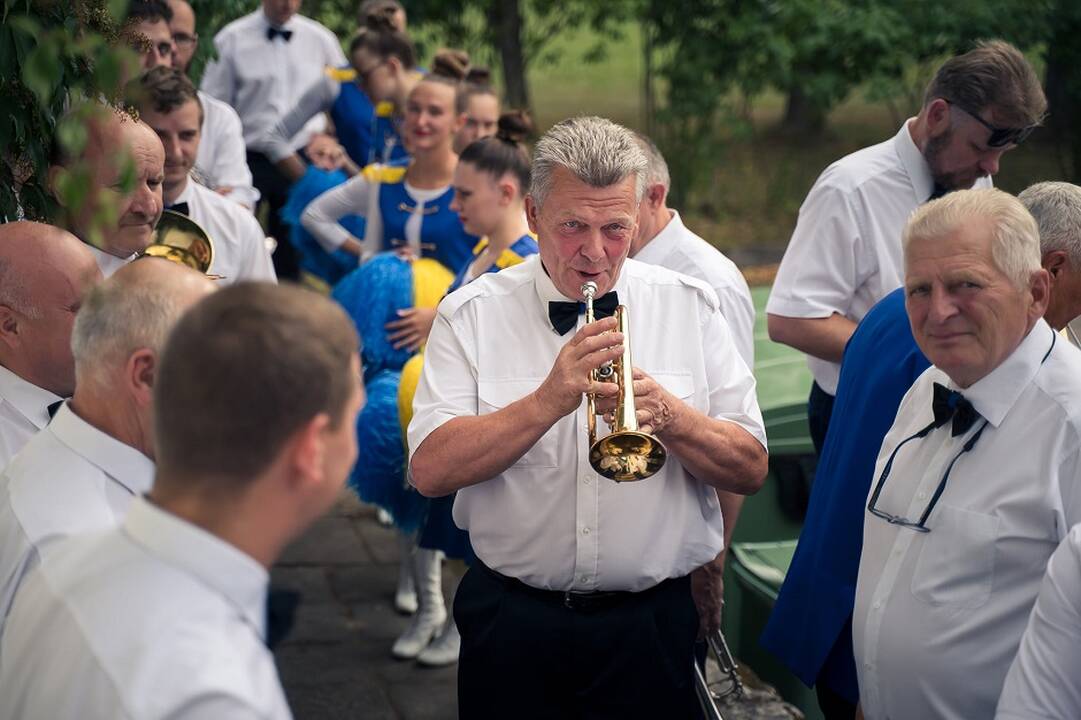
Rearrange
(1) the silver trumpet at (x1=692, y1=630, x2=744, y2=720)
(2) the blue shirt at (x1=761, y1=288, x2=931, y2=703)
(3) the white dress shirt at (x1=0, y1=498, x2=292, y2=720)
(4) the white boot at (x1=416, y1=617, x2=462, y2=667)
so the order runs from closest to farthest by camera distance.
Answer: (3) the white dress shirt at (x1=0, y1=498, x2=292, y2=720)
(2) the blue shirt at (x1=761, y1=288, x2=931, y2=703)
(1) the silver trumpet at (x1=692, y1=630, x2=744, y2=720)
(4) the white boot at (x1=416, y1=617, x2=462, y2=667)

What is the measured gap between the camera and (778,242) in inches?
525

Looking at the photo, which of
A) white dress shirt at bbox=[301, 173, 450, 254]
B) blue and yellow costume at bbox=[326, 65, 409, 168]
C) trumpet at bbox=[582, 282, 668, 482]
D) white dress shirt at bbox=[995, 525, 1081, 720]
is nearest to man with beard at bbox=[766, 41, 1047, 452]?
trumpet at bbox=[582, 282, 668, 482]

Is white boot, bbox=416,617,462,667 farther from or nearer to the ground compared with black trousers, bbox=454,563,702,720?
nearer to the ground

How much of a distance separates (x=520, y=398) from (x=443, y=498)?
2.01 metres

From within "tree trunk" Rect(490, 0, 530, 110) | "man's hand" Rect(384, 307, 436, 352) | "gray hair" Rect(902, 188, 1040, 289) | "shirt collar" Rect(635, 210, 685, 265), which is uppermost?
"gray hair" Rect(902, 188, 1040, 289)

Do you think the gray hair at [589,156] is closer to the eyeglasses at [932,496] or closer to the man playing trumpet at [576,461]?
the man playing trumpet at [576,461]

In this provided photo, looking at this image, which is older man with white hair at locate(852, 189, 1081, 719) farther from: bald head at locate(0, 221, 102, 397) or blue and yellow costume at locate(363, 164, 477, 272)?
blue and yellow costume at locate(363, 164, 477, 272)

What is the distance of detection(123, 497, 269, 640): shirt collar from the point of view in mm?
1888

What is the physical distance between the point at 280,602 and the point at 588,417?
3230mm

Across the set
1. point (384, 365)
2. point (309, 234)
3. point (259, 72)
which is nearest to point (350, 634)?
point (384, 365)

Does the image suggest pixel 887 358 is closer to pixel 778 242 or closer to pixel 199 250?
pixel 199 250

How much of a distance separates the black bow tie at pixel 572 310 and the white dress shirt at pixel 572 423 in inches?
1.3

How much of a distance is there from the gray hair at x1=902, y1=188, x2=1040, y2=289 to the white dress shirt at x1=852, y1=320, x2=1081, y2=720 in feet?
0.55

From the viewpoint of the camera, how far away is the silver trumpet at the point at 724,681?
3822mm
